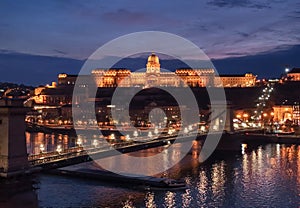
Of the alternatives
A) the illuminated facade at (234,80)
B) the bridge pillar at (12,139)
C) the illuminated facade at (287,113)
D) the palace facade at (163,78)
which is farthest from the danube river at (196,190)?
the palace facade at (163,78)

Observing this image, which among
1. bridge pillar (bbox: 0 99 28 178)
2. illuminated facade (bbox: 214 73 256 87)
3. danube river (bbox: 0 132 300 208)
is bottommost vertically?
danube river (bbox: 0 132 300 208)

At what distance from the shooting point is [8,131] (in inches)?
326

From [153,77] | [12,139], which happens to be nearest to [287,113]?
[153,77]

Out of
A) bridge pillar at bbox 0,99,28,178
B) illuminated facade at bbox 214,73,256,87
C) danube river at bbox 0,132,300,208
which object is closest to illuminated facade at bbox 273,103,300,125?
danube river at bbox 0,132,300,208

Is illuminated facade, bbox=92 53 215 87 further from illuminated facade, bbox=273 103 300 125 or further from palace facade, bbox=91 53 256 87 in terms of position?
illuminated facade, bbox=273 103 300 125

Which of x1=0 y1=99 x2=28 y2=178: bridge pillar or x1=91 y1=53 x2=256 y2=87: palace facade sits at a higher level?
x1=91 y1=53 x2=256 y2=87: palace facade

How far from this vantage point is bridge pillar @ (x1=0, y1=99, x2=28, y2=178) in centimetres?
821

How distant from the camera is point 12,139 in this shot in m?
8.34

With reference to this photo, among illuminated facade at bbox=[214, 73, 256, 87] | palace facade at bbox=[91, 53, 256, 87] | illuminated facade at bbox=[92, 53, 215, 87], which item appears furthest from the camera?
illuminated facade at bbox=[92, 53, 215, 87]

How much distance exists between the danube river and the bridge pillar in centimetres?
45

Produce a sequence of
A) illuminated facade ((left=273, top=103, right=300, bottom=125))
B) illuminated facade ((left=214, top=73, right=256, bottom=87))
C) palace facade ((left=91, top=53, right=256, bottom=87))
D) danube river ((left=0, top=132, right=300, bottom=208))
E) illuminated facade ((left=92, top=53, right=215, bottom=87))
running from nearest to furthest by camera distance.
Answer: danube river ((left=0, top=132, right=300, bottom=208)) < illuminated facade ((left=273, top=103, right=300, bottom=125)) < illuminated facade ((left=214, top=73, right=256, bottom=87)) < palace facade ((left=91, top=53, right=256, bottom=87)) < illuminated facade ((left=92, top=53, right=215, bottom=87))

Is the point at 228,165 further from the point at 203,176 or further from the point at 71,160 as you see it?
the point at 71,160

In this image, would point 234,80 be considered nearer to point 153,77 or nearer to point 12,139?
point 153,77

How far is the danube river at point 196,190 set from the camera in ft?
32.1
